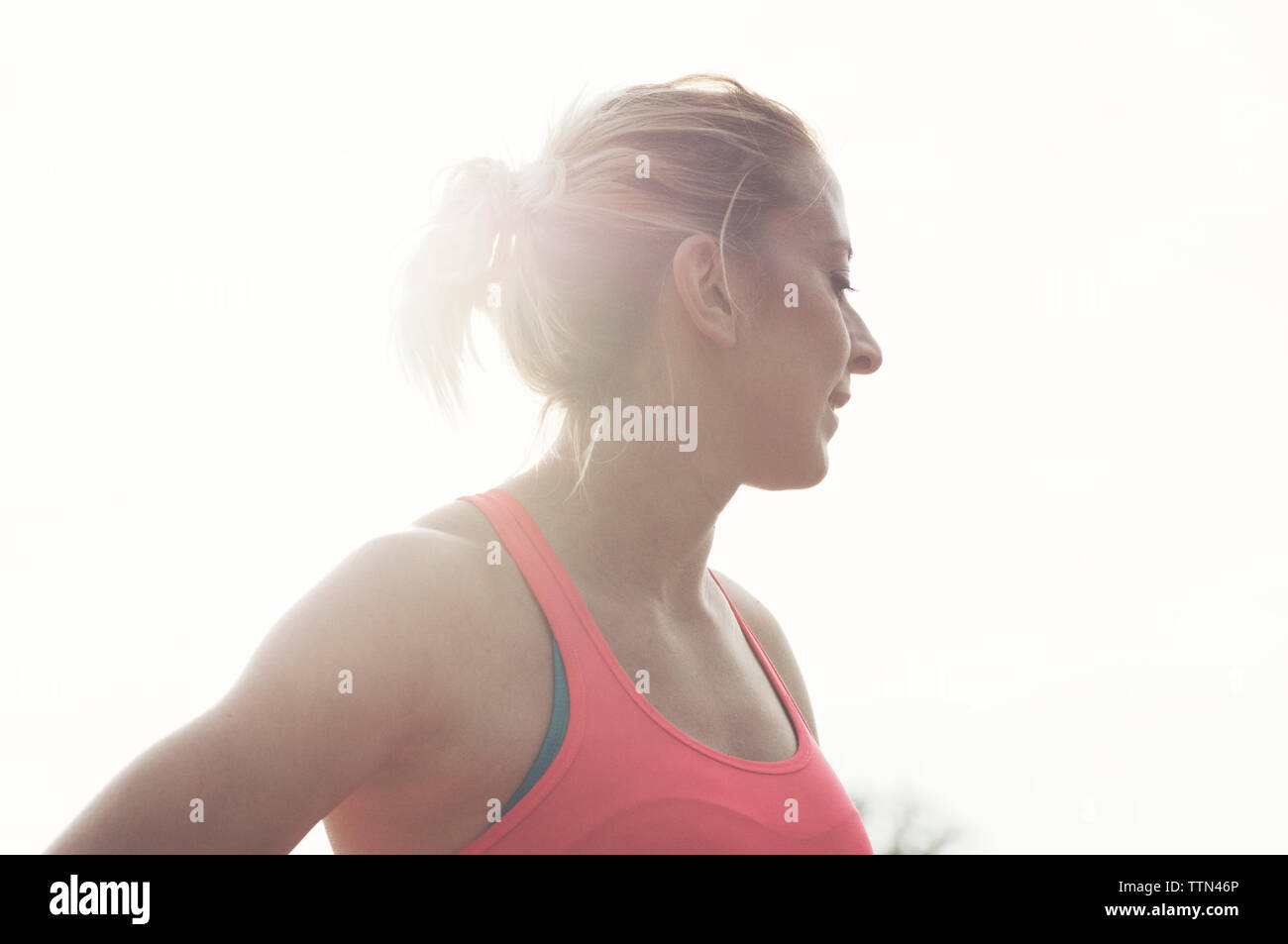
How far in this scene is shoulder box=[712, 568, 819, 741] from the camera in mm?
1450

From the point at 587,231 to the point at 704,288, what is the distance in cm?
16

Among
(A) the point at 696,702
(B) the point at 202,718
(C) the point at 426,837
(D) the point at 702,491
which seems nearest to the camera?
(B) the point at 202,718

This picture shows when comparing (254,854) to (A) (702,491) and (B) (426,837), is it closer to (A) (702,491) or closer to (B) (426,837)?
(B) (426,837)

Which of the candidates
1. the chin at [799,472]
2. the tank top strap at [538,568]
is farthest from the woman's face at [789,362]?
the tank top strap at [538,568]

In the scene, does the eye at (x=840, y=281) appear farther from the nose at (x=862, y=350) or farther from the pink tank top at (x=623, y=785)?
the pink tank top at (x=623, y=785)

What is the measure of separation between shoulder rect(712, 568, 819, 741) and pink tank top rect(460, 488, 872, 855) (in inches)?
10.9

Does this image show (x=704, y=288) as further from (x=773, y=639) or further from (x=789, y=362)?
(x=773, y=639)

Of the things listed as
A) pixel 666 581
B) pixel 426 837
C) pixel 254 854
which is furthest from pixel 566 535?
pixel 254 854

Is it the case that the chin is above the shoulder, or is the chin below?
above

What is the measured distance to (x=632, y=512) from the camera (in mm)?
1230

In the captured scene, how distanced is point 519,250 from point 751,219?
0.28 meters

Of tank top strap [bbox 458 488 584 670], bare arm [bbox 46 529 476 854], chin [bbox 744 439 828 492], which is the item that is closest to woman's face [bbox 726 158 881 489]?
chin [bbox 744 439 828 492]

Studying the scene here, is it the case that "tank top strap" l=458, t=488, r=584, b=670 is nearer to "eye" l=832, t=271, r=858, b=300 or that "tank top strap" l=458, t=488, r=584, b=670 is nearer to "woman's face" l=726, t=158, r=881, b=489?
"woman's face" l=726, t=158, r=881, b=489
